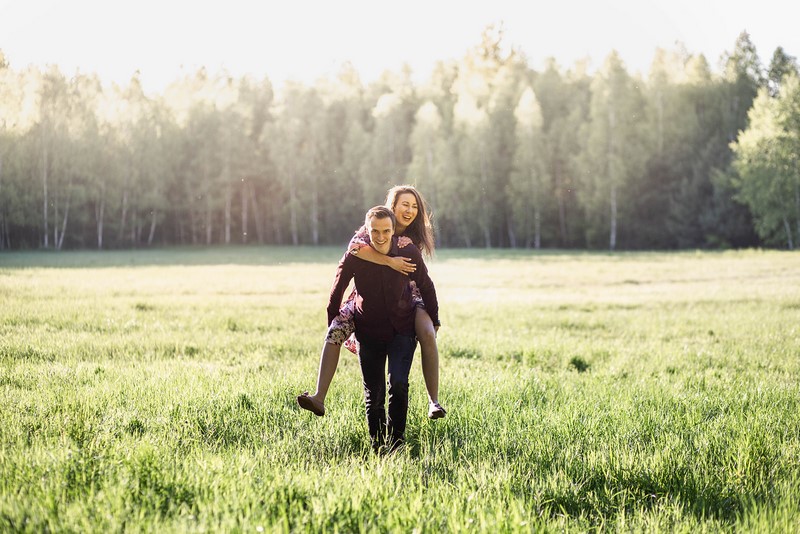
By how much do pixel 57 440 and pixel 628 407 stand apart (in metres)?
4.58

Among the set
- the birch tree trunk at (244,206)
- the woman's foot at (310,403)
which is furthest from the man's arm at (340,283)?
the birch tree trunk at (244,206)

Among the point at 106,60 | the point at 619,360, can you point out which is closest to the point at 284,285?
the point at 619,360

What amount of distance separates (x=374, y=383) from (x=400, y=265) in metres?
0.90

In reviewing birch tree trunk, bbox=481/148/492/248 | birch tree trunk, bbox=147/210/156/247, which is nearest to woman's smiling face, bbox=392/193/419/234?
birch tree trunk, bbox=481/148/492/248

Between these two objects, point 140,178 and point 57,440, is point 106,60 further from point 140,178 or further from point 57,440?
point 57,440

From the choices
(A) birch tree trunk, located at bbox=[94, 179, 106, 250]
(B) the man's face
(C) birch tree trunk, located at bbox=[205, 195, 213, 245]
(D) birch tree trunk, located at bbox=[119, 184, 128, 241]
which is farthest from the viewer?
(C) birch tree trunk, located at bbox=[205, 195, 213, 245]

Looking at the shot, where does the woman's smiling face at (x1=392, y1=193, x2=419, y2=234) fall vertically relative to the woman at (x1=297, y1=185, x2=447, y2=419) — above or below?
above

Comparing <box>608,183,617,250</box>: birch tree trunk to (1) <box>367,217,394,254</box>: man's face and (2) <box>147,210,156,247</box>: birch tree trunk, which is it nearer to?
(2) <box>147,210,156,247</box>: birch tree trunk

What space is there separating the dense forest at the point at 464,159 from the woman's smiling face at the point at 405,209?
3895cm

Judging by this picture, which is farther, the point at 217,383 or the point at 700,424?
the point at 217,383

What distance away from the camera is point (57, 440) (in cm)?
428

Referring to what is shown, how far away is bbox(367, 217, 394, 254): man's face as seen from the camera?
4.48 m

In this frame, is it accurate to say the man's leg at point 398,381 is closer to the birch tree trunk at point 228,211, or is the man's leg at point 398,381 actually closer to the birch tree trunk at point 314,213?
the birch tree trunk at point 314,213

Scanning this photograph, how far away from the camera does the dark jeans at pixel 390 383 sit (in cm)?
453
